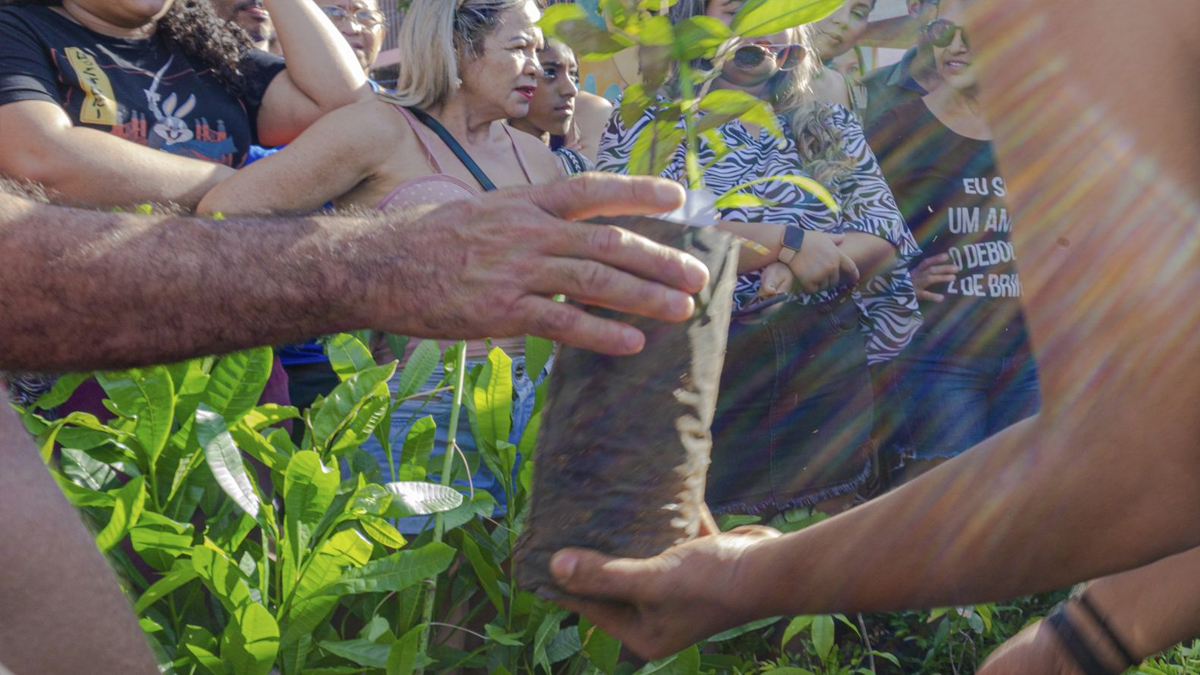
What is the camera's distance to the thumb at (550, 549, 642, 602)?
1.35 m

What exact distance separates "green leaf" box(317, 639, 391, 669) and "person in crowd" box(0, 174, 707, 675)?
50 centimetres

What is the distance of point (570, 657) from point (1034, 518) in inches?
41.0

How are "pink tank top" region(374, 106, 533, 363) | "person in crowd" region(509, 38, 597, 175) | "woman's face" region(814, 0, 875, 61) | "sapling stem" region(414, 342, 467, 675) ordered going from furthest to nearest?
"woman's face" region(814, 0, 875, 61)
"person in crowd" region(509, 38, 597, 175)
"pink tank top" region(374, 106, 533, 363)
"sapling stem" region(414, 342, 467, 675)

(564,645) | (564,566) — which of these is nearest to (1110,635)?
(564,566)

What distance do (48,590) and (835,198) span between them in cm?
249

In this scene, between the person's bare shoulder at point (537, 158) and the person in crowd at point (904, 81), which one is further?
the person in crowd at point (904, 81)

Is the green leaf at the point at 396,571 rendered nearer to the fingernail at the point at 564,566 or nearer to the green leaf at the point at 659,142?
the fingernail at the point at 564,566

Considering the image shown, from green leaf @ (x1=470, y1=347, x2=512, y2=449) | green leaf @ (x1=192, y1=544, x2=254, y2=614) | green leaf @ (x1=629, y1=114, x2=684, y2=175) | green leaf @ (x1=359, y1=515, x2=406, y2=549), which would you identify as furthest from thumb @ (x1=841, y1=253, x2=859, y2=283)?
green leaf @ (x1=192, y1=544, x2=254, y2=614)

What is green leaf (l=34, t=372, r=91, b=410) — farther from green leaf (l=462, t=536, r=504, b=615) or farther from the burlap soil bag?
the burlap soil bag

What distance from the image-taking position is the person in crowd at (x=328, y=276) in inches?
52.4

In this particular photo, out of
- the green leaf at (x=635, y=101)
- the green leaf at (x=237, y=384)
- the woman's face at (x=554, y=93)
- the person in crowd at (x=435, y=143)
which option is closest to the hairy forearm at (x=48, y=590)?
the green leaf at (x=237, y=384)

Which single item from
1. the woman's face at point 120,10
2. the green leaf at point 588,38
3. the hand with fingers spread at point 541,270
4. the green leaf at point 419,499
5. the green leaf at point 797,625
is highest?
the green leaf at point 588,38

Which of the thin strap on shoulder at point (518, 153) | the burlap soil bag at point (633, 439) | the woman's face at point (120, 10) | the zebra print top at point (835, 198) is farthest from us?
the thin strap on shoulder at point (518, 153)

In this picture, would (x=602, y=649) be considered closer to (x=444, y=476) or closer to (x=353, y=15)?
(x=444, y=476)
